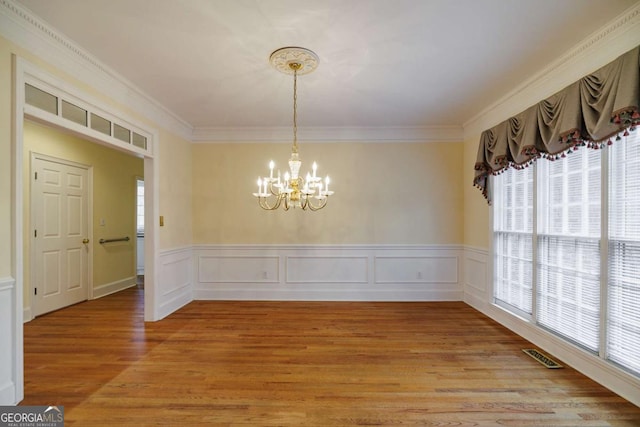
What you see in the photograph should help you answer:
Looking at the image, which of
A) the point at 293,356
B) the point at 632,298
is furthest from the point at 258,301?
the point at 632,298

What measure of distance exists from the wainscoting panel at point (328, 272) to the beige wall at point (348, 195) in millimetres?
175

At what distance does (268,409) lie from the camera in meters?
2.07

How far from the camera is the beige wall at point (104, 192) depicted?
3998mm

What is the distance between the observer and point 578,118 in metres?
2.30

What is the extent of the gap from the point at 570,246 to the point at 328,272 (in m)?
3.04

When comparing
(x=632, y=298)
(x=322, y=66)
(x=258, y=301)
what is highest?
(x=322, y=66)

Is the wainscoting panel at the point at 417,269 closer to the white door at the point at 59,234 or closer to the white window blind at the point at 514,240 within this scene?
the white window blind at the point at 514,240

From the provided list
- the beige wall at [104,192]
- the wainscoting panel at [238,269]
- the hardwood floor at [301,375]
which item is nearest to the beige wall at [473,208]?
the hardwood floor at [301,375]

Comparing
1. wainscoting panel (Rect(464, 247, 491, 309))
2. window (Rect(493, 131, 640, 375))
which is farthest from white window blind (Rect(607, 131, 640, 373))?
wainscoting panel (Rect(464, 247, 491, 309))

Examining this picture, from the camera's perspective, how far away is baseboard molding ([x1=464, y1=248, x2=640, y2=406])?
85.9 inches

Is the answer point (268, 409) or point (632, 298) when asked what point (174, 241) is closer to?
point (268, 409)

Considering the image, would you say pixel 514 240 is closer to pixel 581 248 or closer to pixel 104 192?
pixel 581 248

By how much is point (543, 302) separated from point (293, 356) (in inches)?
102

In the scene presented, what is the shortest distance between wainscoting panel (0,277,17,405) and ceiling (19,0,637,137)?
1954 mm
